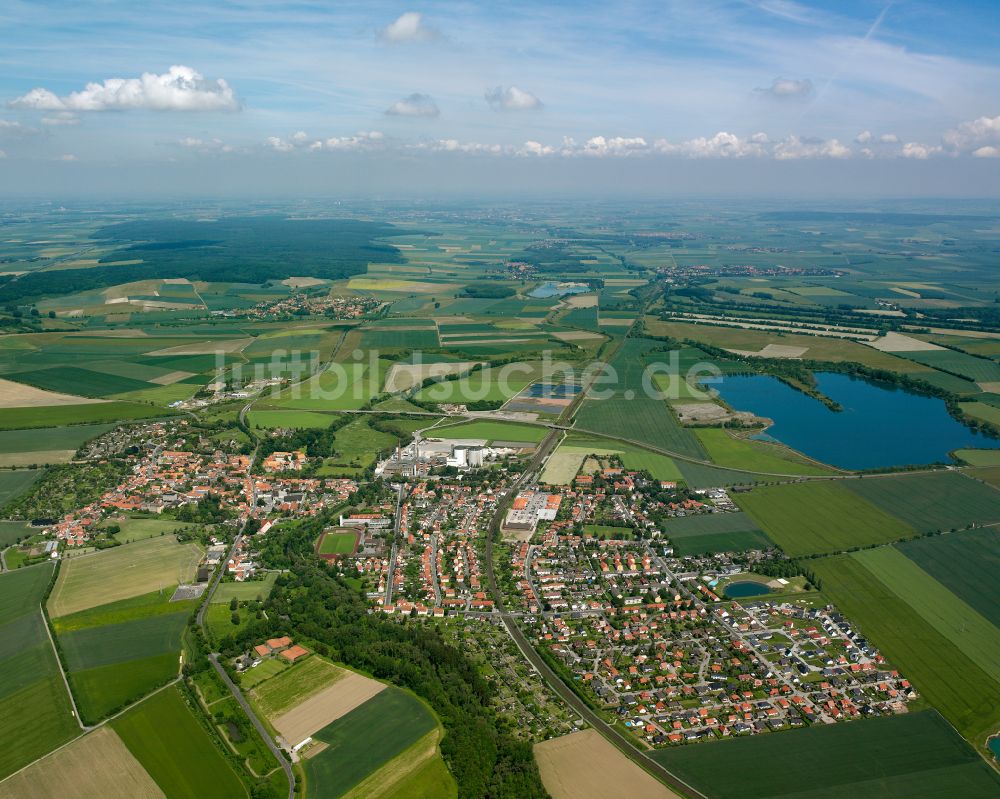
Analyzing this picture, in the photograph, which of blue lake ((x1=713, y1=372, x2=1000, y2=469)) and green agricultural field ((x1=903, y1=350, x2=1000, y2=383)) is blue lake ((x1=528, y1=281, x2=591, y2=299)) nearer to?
blue lake ((x1=713, y1=372, x2=1000, y2=469))

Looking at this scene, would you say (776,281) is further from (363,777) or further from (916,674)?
(363,777)

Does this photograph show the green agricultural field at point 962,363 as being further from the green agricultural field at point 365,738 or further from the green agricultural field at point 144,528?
the green agricultural field at point 144,528

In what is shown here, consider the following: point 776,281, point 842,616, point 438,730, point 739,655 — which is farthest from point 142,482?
point 776,281

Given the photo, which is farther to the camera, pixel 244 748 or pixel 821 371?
pixel 821 371

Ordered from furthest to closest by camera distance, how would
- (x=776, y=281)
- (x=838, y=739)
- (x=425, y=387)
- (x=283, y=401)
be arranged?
1. (x=776, y=281)
2. (x=425, y=387)
3. (x=283, y=401)
4. (x=838, y=739)

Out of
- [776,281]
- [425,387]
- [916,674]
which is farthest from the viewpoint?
[776,281]

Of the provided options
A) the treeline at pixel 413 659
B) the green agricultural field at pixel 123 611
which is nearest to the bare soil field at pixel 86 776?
the treeline at pixel 413 659

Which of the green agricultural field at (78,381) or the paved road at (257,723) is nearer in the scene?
the paved road at (257,723)

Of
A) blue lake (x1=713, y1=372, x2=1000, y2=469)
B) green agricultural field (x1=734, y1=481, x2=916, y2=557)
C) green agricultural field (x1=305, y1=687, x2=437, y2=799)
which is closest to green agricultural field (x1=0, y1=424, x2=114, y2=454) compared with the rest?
green agricultural field (x1=305, y1=687, x2=437, y2=799)
